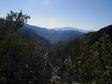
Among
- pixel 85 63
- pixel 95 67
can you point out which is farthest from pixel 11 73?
pixel 95 67

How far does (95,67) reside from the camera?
24656 millimetres

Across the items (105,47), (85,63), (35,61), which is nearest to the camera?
(105,47)

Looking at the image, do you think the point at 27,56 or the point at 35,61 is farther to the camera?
the point at 35,61

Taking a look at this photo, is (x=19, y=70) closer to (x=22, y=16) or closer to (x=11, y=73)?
(x=11, y=73)

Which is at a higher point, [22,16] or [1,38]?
[22,16]

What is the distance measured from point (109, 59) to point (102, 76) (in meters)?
2.71

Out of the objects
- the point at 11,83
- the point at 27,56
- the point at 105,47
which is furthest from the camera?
the point at 27,56

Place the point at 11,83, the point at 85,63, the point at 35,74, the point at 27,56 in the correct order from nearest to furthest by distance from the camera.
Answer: the point at 85,63
the point at 11,83
the point at 27,56
the point at 35,74

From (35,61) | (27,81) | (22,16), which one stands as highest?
(22,16)

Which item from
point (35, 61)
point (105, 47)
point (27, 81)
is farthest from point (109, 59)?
point (35, 61)

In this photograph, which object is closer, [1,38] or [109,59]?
[109,59]

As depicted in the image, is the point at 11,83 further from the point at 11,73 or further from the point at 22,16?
the point at 22,16

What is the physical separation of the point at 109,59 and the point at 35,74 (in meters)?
36.6

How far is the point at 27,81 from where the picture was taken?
2163 inches
